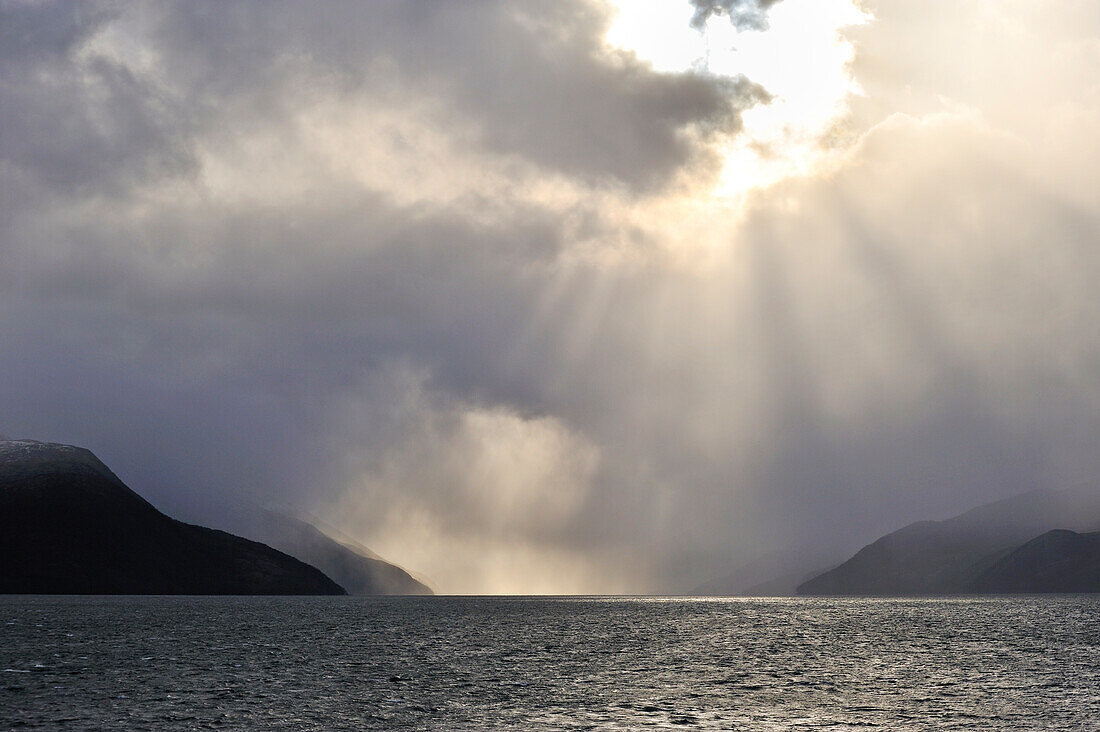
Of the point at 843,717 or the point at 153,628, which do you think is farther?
the point at 153,628

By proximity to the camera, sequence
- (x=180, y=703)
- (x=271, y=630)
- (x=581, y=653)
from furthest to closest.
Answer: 1. (x=271, y=630)
2. (x=581, y=653)
3. (x=180, y=703)

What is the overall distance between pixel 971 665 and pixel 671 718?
A: 46736mm

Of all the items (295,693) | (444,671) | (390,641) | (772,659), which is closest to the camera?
(295,693)

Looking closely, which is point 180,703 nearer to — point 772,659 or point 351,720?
point 351,720

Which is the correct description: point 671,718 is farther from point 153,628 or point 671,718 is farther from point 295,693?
point 153,628

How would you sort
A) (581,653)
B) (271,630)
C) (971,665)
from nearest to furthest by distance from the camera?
(971,665) → (581,653) → (271,630)

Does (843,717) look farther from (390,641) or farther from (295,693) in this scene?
(390,641)

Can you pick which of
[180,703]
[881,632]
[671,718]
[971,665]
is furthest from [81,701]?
[881,632]

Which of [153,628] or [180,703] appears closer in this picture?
[180,703]

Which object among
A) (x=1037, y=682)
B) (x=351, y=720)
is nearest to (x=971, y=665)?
(x=1037, y=682)

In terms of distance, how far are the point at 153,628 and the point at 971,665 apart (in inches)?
4573

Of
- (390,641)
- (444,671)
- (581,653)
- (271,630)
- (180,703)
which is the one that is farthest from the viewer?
(271,630)

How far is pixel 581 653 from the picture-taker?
93.1m

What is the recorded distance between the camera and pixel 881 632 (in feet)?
459
